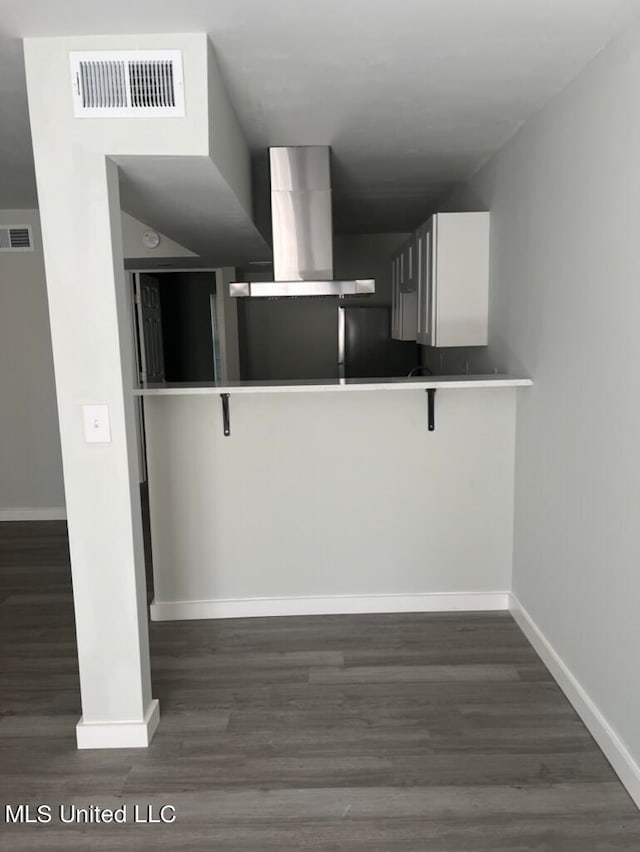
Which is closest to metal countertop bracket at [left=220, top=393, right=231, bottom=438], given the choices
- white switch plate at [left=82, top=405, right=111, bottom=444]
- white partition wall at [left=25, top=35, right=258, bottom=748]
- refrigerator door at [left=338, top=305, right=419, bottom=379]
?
white partition wall at [left=25, top=35, right=258, bottom=748]

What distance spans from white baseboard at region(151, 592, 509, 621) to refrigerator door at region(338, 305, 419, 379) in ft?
10.4

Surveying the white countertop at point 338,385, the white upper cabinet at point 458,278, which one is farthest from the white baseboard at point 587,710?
the white upper cabinet at point 458,278

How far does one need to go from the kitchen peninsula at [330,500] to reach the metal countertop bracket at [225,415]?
0.01 meters

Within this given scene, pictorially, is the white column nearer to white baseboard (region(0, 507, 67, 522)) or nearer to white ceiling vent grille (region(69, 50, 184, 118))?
white ceiling vent grille (region(69, 50, 184, 118))

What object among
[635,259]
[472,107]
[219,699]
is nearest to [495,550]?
[219,699]

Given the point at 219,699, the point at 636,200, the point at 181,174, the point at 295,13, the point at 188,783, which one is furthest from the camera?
the point at 219,699

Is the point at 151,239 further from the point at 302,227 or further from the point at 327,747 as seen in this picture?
the point at 327,747

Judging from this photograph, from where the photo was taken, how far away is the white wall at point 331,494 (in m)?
3.13

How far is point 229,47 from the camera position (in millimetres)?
2020

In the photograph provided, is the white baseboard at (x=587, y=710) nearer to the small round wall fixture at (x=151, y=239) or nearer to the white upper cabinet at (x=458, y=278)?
the white upper cabinet at (x=458, y=278)

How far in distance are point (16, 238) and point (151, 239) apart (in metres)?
1.01

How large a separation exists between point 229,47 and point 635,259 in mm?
1448

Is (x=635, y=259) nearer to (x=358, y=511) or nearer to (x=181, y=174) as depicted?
(x=181, y=174)

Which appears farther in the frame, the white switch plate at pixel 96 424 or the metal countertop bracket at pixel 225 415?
the metal countertop bracket at pixel 225 415
